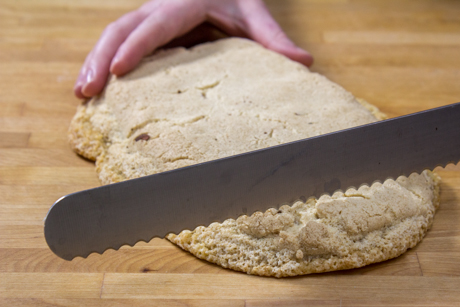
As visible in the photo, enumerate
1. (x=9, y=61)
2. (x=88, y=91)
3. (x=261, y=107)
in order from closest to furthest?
(x=261, y=107), (x=88, y=91), (x=9, y=61)

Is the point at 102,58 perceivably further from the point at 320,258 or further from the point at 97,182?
the point at 320,258

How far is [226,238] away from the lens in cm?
102

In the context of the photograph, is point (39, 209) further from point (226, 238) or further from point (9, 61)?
point (9, 61)

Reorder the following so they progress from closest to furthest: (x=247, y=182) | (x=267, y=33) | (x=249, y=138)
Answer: (x=247, y=182), (x=249, y=138), (x=267, y=33)

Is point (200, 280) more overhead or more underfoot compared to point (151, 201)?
more underfoot

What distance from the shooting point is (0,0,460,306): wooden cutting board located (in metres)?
0.96

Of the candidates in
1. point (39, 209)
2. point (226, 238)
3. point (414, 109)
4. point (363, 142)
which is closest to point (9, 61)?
point (39, 209)

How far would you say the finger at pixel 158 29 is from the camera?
138cm

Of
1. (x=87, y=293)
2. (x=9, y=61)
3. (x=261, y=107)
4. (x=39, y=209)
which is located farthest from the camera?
(x=9, y=61)

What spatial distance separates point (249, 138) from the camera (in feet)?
3.80

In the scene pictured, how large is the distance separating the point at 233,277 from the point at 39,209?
1.73ft

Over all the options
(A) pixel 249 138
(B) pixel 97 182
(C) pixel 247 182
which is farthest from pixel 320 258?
(B) pixel 97 182

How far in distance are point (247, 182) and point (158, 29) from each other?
2.51 feet

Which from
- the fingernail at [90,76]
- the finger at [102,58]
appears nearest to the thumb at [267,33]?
the finger at [102,58]
